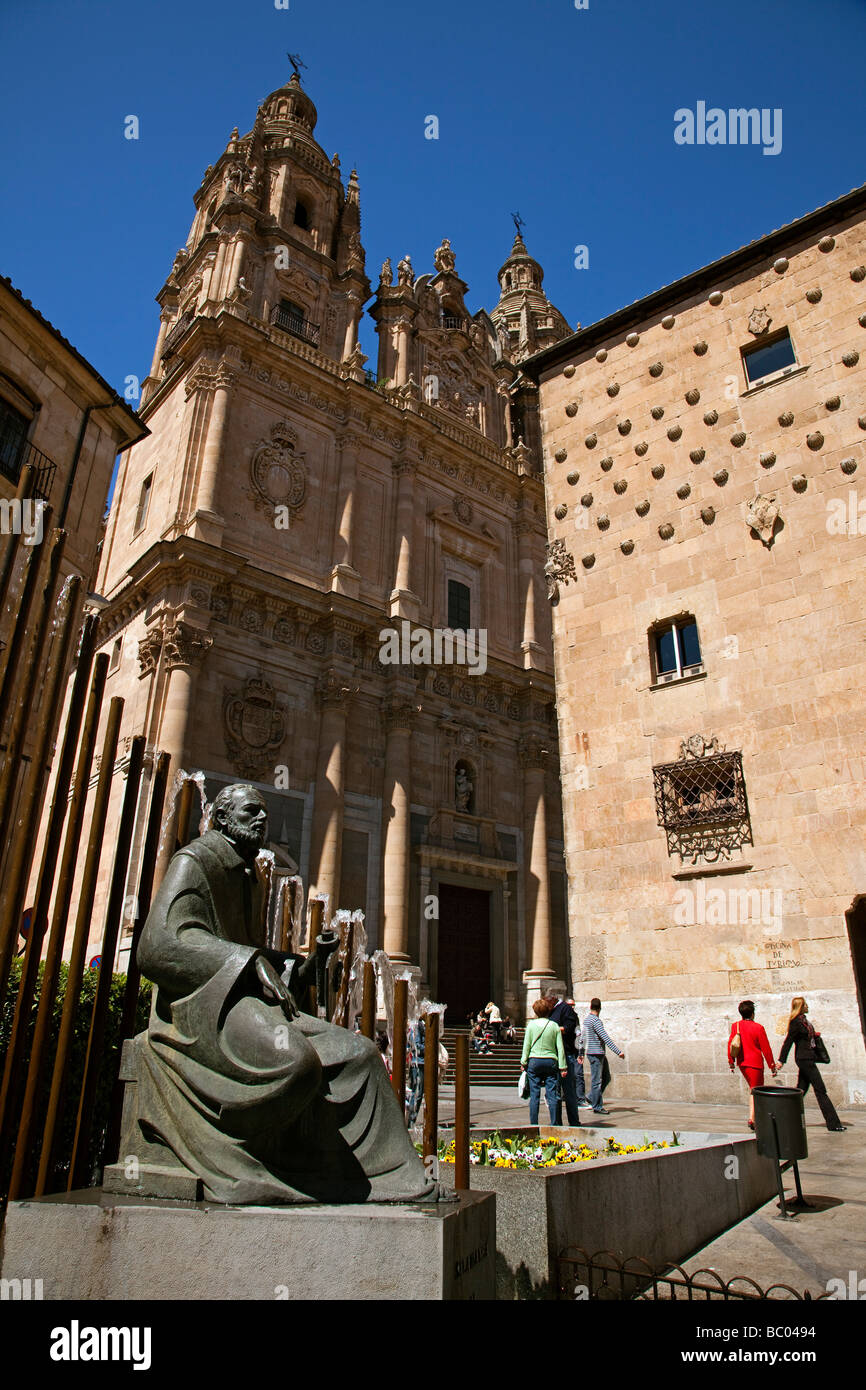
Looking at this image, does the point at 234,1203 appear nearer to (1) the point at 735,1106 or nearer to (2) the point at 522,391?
(1) the point at 735,1106

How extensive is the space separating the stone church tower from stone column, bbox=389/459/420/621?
0.08 m

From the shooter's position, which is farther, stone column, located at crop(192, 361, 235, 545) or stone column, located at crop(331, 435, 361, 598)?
stone column, located at crop(331, 435, 361, 598)

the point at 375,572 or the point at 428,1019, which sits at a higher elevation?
the point at 375,572

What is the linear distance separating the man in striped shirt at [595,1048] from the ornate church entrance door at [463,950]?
46.9ft

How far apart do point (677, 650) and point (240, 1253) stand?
32.5ft

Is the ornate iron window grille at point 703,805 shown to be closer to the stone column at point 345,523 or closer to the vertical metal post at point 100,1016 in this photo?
the vertical metal post at point 100,1016

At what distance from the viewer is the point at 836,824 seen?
9555 millimetres

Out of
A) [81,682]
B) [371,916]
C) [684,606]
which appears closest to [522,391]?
[371,916]

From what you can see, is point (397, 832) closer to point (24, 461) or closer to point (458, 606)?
point (458, 606)

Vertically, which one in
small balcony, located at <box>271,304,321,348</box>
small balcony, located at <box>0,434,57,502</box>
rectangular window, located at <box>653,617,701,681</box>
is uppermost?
small balcony, located at <box>271,304,321,348</box>

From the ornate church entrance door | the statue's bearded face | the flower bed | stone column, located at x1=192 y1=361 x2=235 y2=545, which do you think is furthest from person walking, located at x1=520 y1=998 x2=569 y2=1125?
stone column, located at x1=192 y1=361 x2=235 y2=545

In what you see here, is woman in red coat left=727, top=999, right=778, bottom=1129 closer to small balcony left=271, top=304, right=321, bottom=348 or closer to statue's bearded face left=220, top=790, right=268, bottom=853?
statue's bearded face left=220, top=790, right=268, bottom=853

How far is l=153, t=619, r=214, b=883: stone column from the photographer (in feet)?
66.6

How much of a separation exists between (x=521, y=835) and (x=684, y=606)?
17060 millimetres
